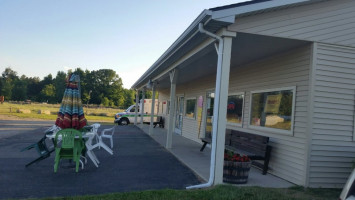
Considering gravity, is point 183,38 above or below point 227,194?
above

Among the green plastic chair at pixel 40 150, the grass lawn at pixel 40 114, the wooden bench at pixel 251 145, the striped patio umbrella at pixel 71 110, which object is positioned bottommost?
the grass lawn at pixel 40 114

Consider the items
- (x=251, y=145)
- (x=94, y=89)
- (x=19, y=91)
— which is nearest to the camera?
(x=251, y=145)

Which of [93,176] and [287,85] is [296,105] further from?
[93,176]

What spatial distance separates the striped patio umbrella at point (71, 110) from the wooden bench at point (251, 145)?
3824mm

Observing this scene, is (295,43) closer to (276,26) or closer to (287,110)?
(276,26)

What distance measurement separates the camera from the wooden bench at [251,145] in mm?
6254

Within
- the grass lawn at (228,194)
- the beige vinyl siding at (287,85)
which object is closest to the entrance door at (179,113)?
the beige vinyl siding at (287,85)

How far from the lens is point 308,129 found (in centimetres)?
543

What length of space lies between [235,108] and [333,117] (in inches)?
131

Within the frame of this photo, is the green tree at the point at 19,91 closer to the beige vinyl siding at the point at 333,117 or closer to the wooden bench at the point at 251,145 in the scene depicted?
the wooden bench at the point at 251,145

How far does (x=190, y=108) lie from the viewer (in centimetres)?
1356

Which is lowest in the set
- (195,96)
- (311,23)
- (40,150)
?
(40,150)

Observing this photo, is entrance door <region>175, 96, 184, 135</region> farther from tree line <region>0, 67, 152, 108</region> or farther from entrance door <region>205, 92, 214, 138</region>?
tree line <region>0, 67, 152, 108</region>

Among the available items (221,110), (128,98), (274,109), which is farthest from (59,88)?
(221,110)
